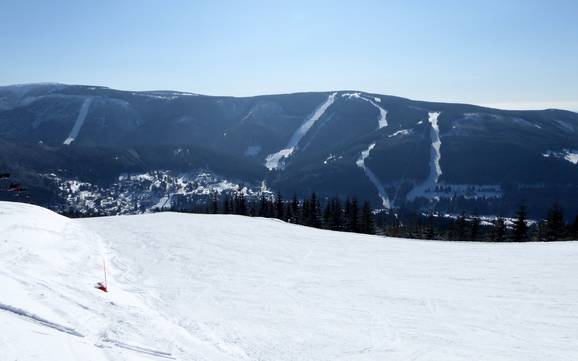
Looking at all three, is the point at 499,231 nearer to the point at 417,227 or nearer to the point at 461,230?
the point at 461,230

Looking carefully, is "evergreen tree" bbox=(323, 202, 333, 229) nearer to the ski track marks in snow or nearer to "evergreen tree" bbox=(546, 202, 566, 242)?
"evergreen tree" bbox=(546, 202, 566, 242)

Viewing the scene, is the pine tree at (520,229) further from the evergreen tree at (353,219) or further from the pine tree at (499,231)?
the evergreen tree at (353,219)

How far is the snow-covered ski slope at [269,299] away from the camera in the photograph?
10.4m

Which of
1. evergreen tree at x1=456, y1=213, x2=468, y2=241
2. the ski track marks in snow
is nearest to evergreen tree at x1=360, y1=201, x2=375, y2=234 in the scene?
evergreen tree at x1=456, y1=213, x2=468, y2=241

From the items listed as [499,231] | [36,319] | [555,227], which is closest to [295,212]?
[499,231]

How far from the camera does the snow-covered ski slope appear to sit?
411 inches

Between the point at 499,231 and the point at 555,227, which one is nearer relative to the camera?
the point at 555,227

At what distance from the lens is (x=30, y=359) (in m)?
7.86

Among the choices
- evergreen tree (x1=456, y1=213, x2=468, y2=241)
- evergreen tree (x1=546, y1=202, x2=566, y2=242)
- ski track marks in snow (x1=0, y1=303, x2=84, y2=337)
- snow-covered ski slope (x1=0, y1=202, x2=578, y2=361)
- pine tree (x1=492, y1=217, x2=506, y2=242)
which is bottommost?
evergreen tree (x1=456, y1=213, x2=468, y2=241)

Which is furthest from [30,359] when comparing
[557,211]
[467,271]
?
[557,211]

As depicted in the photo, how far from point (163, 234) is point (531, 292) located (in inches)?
849

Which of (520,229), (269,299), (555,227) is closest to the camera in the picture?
(269,299)

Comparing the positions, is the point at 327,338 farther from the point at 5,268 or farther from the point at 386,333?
the point at 5,268

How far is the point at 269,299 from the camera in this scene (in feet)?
51.8
